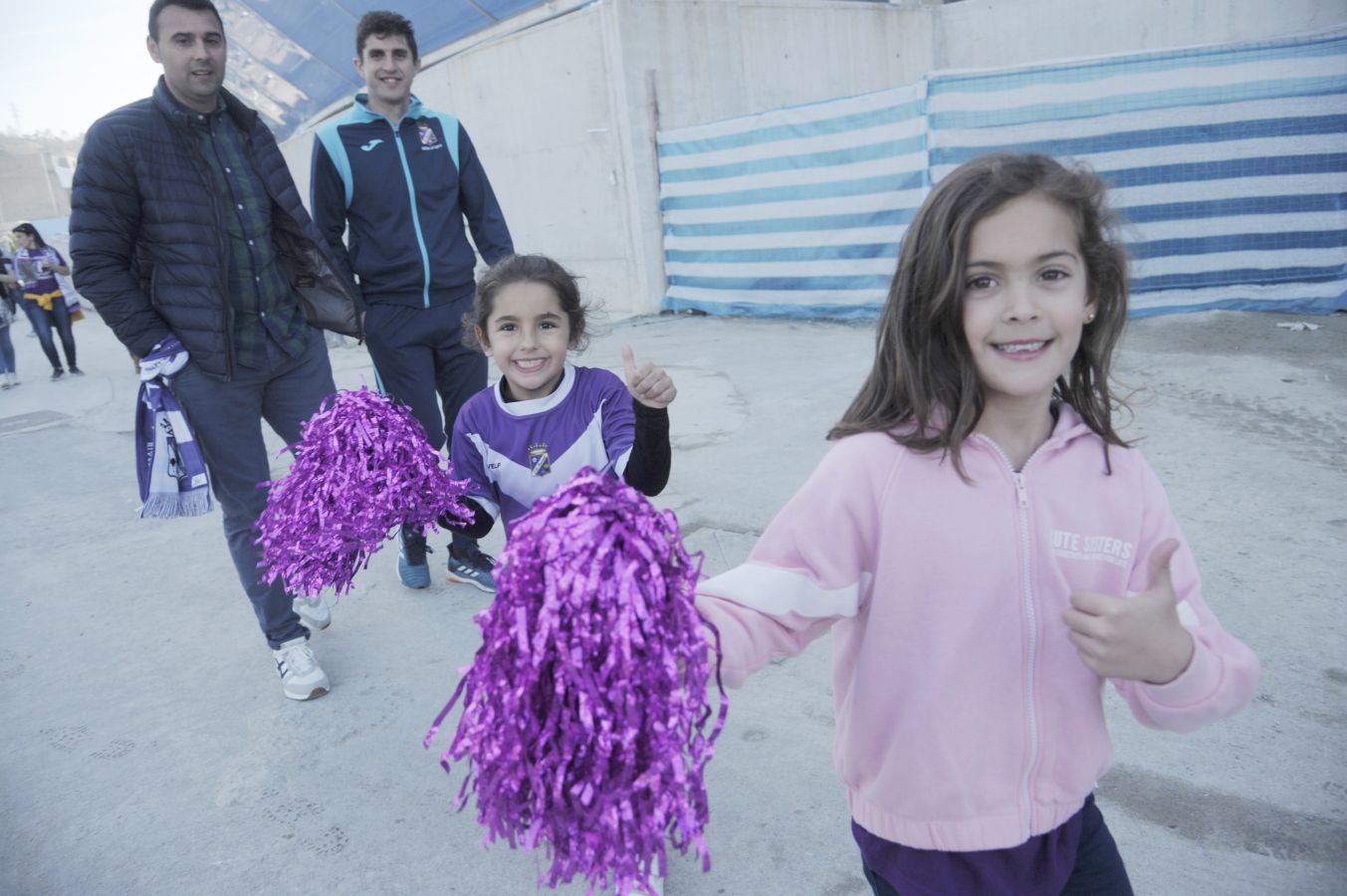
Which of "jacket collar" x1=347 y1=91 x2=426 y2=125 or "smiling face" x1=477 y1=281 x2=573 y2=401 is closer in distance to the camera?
"smiling face" x1=477 y1=281 x2=573 y2=401

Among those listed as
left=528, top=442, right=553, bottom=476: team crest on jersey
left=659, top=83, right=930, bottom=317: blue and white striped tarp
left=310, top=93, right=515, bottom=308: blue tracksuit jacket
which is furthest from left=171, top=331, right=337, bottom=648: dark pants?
left=659, top=83, right=930, bottom=317: blue and white striped tarp

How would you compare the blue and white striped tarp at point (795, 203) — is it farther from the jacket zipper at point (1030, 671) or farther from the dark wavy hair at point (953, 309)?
the jacket zipper at point (1030, 671)

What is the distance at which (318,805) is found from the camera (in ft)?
8.14

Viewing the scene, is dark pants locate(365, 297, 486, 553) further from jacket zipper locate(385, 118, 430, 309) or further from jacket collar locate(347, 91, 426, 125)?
jacket collar locate(347, 91, 426, 125)

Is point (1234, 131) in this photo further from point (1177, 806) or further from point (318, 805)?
point (318, 805)

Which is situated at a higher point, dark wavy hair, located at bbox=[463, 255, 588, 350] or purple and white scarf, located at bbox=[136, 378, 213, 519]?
dark wavy hair, located at bbox=[463, 255, 588, 350]

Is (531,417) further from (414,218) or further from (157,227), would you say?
(414,218)

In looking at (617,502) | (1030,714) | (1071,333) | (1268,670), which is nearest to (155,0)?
(617,502)

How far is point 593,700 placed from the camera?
39.5 inches

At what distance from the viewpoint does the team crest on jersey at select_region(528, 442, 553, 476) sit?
2156mm

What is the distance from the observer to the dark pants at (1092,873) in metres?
1.35

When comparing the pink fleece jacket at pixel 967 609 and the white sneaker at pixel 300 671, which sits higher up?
the pink fleece jacket at pixel 967 609

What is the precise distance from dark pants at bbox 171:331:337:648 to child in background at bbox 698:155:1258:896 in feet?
7.29

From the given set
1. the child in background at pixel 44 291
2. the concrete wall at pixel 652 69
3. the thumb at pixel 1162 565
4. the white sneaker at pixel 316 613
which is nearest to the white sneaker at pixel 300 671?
the white sneaker at pixel 316 613
